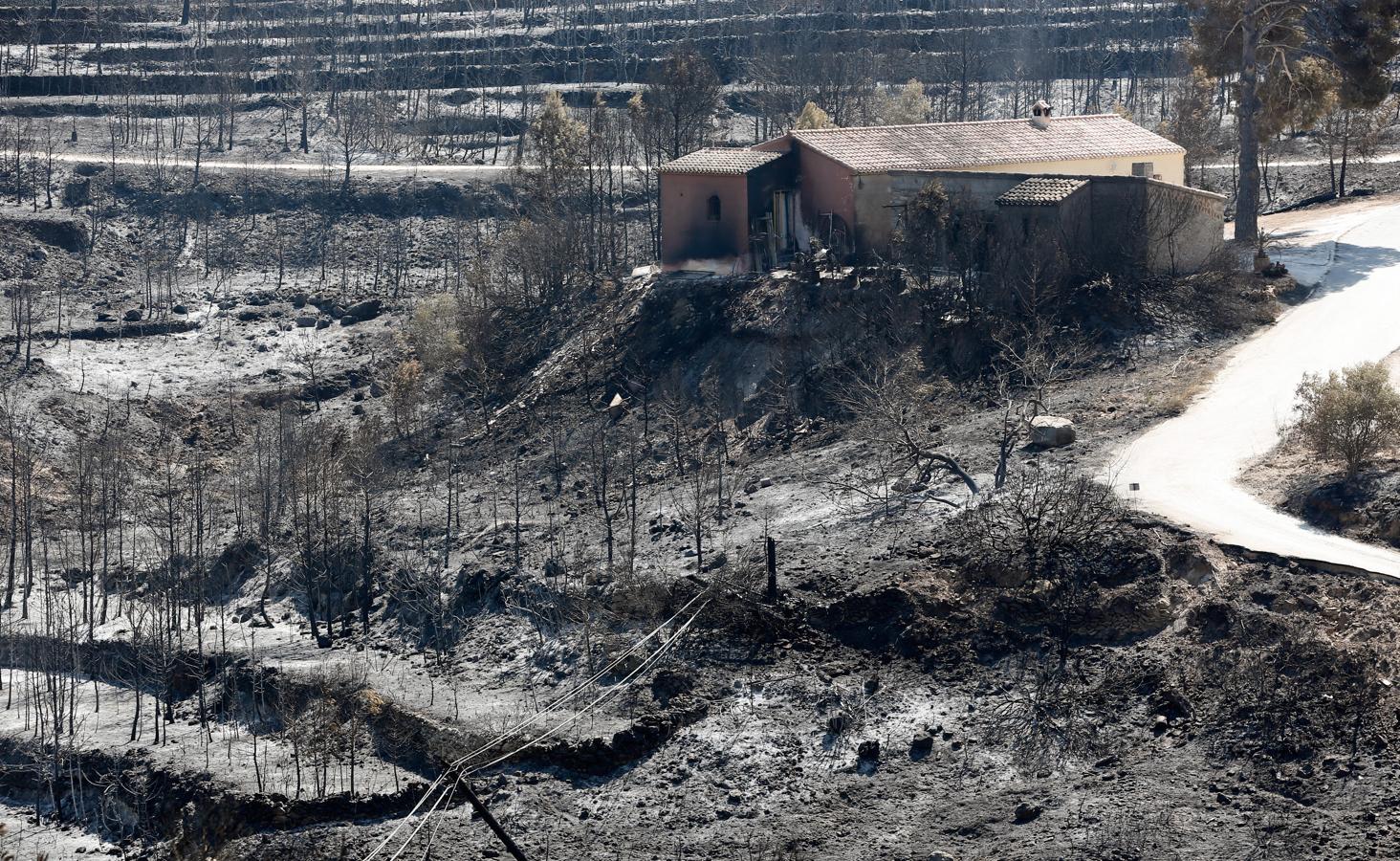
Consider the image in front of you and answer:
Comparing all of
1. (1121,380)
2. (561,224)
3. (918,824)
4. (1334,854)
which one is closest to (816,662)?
(918,824)

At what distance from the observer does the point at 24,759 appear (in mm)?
29922

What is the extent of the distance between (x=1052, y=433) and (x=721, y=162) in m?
14.5

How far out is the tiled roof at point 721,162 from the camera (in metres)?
44.4

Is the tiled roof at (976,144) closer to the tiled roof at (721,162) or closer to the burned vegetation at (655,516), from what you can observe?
the burned vegetation at (655,516)

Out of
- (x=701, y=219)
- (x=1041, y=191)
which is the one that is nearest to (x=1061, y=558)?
(x=1041, y=191)

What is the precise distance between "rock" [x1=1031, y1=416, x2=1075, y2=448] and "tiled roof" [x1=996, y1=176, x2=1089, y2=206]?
796 cm

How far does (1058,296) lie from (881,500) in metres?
8.93

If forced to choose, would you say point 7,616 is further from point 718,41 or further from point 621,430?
point 718,41

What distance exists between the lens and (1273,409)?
111 feet

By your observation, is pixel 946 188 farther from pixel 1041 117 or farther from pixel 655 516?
pixel 655 516

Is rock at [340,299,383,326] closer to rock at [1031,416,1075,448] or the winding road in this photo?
rock at [1031,416,1075,448]

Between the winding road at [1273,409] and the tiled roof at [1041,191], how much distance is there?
543 cm

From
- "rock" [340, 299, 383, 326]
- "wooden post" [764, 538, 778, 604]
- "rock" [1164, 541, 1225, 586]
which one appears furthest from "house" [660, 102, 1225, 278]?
"wooden post" [764, 538, 778, 604]

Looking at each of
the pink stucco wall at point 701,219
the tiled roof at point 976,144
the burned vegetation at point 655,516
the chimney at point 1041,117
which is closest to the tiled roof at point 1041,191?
the burned vegetation at point 655,516
